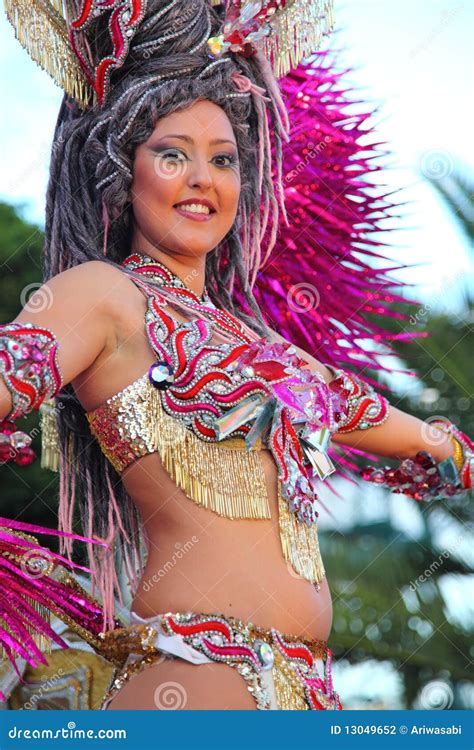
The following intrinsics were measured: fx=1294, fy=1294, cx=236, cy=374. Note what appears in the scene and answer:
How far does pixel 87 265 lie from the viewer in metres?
3.44

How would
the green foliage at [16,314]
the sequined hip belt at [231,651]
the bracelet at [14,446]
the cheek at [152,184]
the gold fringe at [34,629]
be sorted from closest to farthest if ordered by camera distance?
the bracelet at [14,446], the sequined hip belt at [231,651], the gold fringe at [34,629], the cheek at [152,184], the green foliage at [16,314]

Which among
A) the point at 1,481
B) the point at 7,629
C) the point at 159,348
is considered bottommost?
the point at 1,481

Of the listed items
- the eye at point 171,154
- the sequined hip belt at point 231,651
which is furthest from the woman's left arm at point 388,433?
the sequined hip belt at point 231,651

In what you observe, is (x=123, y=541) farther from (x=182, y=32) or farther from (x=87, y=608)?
(x=182, y=32)

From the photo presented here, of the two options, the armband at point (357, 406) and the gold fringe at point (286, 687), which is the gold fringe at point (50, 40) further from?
the gold fringe at point (286, 687)

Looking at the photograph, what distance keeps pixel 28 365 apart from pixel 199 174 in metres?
0.86

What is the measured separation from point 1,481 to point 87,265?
2108mm

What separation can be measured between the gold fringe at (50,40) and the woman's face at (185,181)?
1.03ft

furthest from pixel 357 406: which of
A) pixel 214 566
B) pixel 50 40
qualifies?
pixel 50 40

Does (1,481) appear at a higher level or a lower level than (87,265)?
lower

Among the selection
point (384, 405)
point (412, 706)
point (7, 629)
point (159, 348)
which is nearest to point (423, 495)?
point (384, 405)

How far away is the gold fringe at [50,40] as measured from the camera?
3.78 metres

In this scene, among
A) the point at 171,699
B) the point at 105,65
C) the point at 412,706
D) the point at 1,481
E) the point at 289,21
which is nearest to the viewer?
the point at 171,699

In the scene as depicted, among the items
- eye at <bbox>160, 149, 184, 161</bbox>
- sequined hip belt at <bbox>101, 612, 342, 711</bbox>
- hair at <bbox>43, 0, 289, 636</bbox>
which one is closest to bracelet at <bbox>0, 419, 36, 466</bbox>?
A: sequined hip belt at <bbox>101, 612, 342, 711</bbox>
